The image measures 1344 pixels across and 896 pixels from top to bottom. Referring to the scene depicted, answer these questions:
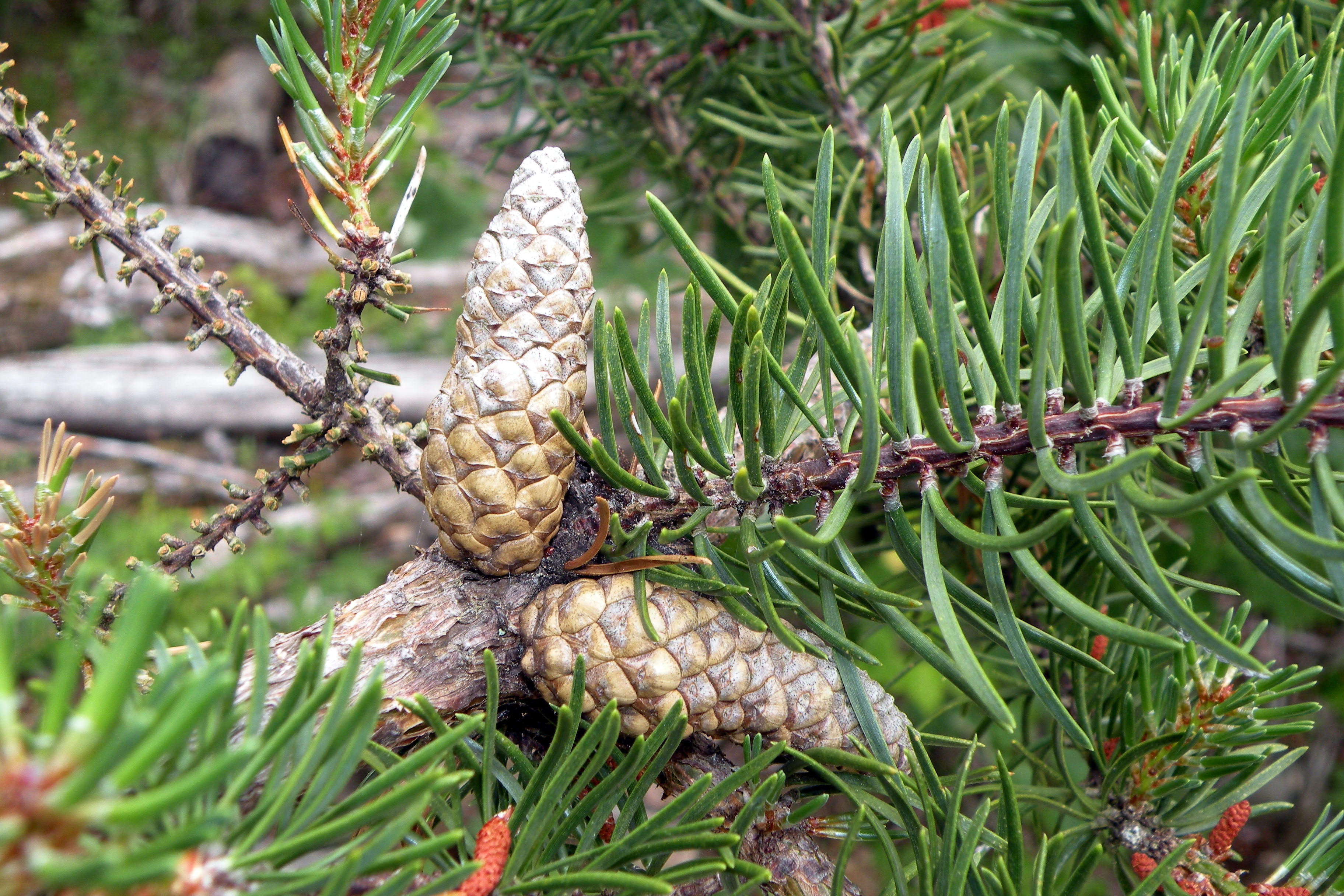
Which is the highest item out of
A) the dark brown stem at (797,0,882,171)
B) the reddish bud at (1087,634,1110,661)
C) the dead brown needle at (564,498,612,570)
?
the dark brown stem at (797,0,882,171)

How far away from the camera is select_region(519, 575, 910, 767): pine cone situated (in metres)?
0.41

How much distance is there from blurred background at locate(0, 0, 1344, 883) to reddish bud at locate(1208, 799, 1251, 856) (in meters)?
0.17

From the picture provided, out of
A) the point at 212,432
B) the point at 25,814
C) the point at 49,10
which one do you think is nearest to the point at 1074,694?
the point at 25,814

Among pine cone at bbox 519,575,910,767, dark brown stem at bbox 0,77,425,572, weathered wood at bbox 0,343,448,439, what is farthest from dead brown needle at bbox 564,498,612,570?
weathered wood at bbox 0,343,448,439

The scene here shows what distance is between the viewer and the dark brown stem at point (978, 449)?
13.1 inches

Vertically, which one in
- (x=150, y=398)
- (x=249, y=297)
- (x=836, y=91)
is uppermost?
(x=836, y=91)

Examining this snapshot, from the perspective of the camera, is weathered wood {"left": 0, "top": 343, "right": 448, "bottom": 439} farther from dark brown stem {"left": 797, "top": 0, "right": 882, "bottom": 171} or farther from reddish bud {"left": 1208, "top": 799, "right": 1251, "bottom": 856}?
reddish bud {"left": 1208, "top": 799, "right": 1251, "bottom": 856}

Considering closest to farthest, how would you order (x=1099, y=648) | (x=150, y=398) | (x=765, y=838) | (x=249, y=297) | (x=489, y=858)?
(x=489, y=858) → (x=765, y=838) → (x=1099, y=648) → (x=249, y=297) → (x=150, y=398)

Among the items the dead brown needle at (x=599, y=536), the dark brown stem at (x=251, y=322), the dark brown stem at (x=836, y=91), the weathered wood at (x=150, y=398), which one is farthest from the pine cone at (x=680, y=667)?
the weathered wood at (x=150, y=398)

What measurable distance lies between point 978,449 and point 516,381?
22 cm

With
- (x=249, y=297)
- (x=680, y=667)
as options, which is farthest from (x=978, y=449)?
(x=249, y=297)

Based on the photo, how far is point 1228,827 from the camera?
496 millimetres

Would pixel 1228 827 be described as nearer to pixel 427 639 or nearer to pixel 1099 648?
pixel 1099 648

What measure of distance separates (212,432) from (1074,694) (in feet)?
6.59
